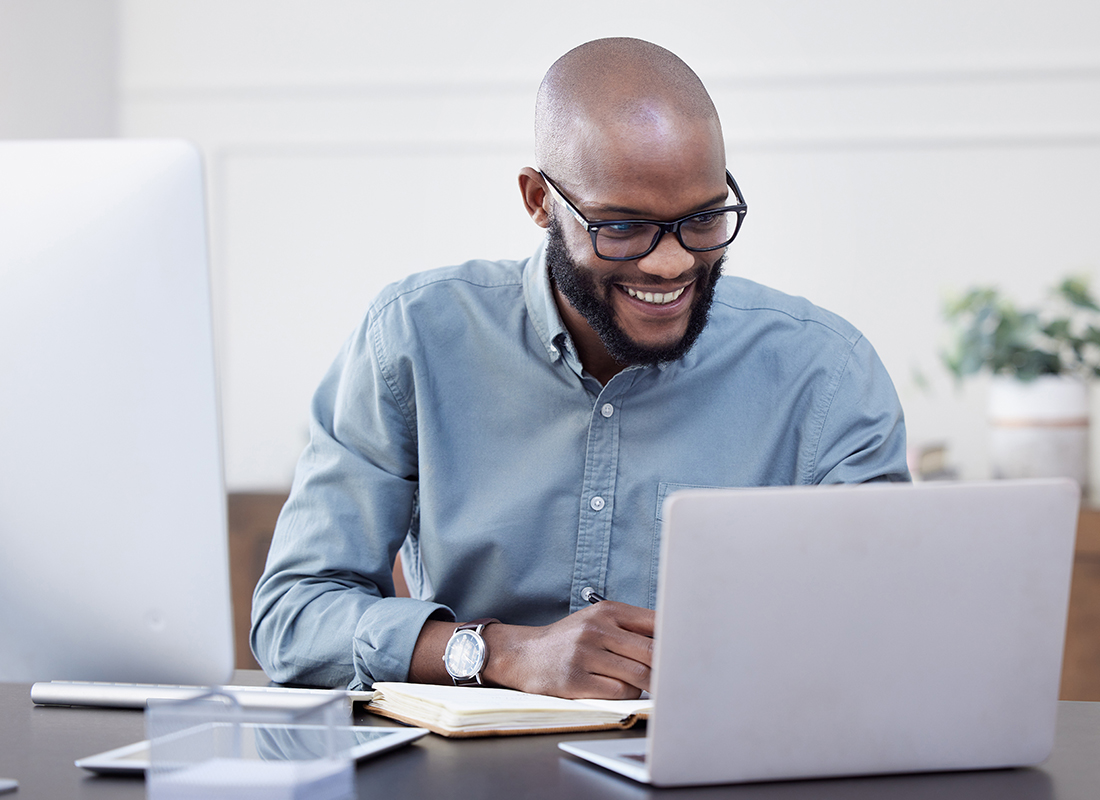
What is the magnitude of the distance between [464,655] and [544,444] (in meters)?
0.33

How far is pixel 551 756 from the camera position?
78cm

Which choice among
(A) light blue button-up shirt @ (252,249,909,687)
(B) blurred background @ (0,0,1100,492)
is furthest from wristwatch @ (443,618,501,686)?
(B) blurred background @ (0,0,1100,492)

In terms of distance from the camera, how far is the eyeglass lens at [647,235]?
3.83ft

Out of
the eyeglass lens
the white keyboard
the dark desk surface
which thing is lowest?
the dark desk surface

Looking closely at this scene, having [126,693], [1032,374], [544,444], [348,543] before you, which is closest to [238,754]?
[126,693]

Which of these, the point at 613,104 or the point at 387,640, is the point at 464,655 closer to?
the point at 387,640

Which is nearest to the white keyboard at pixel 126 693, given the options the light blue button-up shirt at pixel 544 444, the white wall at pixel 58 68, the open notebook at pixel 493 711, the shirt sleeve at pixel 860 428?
the open notebook at pixel 493 711

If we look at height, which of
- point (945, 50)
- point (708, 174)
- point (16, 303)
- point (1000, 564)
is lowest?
point (1000, 564)

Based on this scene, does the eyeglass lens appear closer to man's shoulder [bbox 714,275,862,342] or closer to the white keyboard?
man's shoulder [bbox 714,275,862,342]

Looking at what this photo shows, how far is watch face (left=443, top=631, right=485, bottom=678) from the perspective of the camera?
1.02 metres

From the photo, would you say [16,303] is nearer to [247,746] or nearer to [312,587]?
[247,746]

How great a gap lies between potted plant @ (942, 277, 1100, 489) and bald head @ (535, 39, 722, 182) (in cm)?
145

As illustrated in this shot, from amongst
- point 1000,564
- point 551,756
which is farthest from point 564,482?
point 1000,564

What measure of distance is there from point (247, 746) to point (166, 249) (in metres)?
0.32
